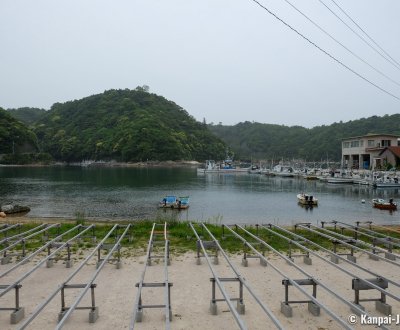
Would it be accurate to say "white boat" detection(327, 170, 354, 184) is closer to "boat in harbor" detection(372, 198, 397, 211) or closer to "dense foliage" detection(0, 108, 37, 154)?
"boat in harbor" detection(372, 198, 397, 211)

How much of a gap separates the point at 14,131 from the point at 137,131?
147ft

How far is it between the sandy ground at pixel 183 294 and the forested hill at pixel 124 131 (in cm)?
13026

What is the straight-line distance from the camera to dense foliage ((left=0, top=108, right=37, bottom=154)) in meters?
120

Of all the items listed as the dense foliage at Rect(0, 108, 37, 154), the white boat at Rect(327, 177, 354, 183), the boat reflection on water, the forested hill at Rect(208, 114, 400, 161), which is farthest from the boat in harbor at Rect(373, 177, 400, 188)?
the dense foliage at Rect(0, 108, 37, 154)

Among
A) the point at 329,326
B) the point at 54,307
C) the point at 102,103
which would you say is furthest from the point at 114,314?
the point at 102,103

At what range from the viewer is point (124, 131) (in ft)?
473

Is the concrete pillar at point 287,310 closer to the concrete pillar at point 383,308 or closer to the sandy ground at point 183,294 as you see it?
the sandy ground at point 183,294

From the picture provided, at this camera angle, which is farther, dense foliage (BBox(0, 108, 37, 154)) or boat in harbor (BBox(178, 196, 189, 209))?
dense foliage (BBox(0, 108, 37, 154))

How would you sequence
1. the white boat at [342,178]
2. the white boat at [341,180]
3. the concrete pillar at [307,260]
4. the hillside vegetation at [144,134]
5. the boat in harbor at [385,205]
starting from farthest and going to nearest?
the hillside vegetation at [144,134] < the white boat at [342,178] < the white boat at [341,180] < the boat in harbor at [385,205] < the concrete pillar at [307,260]

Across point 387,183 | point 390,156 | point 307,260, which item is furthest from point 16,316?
point 390,156

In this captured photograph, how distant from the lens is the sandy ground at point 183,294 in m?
6.06

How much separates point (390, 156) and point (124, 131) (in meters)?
103

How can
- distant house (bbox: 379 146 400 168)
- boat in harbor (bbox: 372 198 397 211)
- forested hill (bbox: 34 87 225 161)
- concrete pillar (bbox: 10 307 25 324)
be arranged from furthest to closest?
forested hill (bbox: 34 87 225 161) → distant house (bbox: 379 146 400 168) → boat in harbor (bbox: 372 198 397 211) → concrete pillar (bbox: 10 307 25 324)

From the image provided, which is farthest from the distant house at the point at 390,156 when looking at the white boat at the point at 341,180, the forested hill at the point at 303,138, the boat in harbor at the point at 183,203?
the boat in harbor at the point at 183,203
